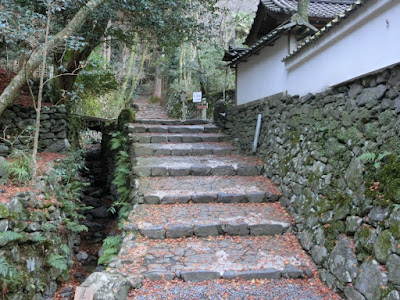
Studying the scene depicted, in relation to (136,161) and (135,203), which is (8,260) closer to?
(135,203)

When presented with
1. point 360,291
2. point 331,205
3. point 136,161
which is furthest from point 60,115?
Result: point 360,291

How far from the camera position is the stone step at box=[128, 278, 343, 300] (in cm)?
326

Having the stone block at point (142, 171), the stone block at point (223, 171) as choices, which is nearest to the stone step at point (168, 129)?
the stone block at point (142, 171)

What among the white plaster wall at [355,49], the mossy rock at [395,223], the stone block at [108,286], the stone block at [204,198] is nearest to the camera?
the mossy rock at [395,223]

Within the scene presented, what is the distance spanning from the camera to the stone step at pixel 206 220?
4.48 m

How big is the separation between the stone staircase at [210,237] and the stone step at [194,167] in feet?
0.07

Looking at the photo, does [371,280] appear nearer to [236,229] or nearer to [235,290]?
[235,290]

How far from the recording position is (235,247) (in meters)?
4.25

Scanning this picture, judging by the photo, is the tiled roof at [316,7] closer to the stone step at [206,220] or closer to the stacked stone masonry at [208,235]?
the stacked stone masonry at [208,235]

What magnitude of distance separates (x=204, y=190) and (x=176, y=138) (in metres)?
3.16

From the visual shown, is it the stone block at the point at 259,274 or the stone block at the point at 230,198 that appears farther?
the stone block at the point at 230,198

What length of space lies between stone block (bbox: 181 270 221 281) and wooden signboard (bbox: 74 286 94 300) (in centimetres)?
106

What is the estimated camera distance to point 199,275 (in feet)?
11.7

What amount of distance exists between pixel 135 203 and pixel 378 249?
3.84m
